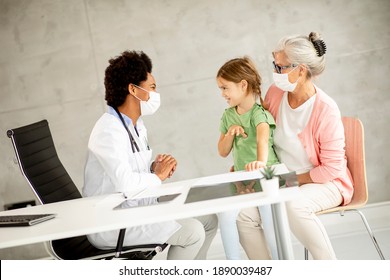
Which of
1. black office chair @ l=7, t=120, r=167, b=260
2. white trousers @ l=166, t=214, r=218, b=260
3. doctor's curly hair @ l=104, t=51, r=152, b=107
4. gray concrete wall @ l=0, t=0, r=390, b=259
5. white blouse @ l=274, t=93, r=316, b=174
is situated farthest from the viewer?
gray concrete wall @ l=0, t=0, r=390, b=259

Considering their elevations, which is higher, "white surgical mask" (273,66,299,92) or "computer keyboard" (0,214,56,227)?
"white surgical mask" (273,66,299,92)

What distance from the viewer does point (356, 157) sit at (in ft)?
9.59

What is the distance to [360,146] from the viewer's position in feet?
9.53

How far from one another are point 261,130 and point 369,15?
6.38 feet

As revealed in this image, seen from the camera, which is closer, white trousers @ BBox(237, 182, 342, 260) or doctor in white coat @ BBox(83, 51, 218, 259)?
doctor in white coat @ BBox(83, 51, 218, 259)

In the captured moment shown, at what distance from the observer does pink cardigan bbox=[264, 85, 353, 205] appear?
2832 mm

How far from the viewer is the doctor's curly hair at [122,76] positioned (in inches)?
112

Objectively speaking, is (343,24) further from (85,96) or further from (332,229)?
(85,96)

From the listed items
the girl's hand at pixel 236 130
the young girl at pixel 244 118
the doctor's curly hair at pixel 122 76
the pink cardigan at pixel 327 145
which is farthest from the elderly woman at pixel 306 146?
the doctor's curly hair at pixel 122 76

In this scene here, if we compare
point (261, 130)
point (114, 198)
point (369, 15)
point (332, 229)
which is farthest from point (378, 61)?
point (114, 198)

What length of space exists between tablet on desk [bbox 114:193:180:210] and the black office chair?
0.69 ft

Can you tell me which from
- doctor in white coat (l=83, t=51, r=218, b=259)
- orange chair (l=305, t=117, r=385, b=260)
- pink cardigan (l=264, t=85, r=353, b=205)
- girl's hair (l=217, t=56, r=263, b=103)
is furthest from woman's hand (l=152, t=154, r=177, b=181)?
orange chair (l=305, t=117, r=385, b=260)

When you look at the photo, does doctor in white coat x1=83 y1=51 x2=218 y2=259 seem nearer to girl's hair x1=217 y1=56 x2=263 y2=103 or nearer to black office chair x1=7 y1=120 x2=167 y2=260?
black office chair x1=7 y1=120 x2=167 y2=260

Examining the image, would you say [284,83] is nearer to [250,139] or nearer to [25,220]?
Answer: [250,139]
